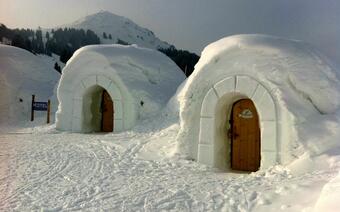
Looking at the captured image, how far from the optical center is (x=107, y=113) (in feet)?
43.1

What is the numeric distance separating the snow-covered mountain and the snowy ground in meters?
59.0

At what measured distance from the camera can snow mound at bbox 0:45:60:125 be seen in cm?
1733

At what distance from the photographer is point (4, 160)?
8117mm

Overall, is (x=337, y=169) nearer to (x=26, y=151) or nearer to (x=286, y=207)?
(x=286, y=207)

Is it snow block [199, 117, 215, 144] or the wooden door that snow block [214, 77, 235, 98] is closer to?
snow block [199, 117, 215, 144]

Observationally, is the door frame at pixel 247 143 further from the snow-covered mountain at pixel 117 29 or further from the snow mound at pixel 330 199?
the snow-covered mountain at pixel 117 29

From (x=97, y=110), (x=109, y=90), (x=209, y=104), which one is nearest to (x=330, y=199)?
(x=209, y=104)

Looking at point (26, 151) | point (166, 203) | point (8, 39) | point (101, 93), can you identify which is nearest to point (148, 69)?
point (101, 93)

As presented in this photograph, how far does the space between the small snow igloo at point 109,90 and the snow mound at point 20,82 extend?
498cm

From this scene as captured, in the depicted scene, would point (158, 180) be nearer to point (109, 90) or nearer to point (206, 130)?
point (206, 130)

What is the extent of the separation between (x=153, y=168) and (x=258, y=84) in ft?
8.30

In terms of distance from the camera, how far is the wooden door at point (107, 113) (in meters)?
13.0

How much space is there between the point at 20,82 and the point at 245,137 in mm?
14161

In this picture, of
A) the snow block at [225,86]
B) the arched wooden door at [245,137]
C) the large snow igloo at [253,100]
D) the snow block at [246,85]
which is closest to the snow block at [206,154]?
the large snow igloo at [253,100]
